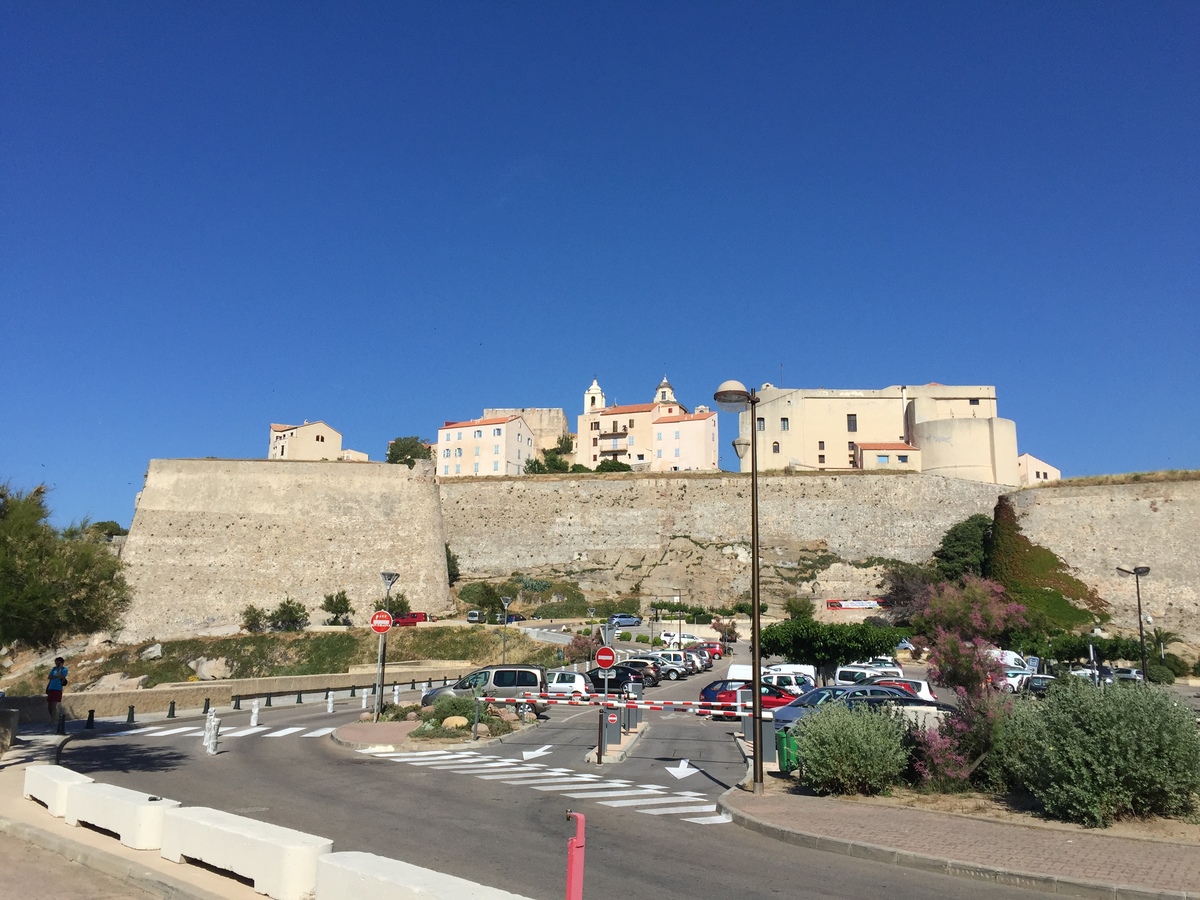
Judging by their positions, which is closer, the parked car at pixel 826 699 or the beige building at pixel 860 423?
the parked car at pixel 826 699

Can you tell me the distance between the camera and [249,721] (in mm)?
23844

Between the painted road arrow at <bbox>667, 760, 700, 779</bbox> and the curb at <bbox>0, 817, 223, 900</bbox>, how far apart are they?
9.37 meters

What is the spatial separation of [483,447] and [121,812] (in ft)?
303

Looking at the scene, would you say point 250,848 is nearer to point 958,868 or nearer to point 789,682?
point 958,868

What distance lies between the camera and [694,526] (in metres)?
70.6

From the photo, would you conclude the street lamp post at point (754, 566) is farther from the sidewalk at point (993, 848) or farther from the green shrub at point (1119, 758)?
the green shrub at point (1119, 758)

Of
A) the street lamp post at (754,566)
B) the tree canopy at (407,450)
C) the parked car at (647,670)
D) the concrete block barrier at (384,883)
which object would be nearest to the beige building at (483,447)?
the tree canopy at (407,450)

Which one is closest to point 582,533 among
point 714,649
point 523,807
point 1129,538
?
point 714,649

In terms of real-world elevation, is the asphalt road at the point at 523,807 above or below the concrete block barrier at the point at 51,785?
below

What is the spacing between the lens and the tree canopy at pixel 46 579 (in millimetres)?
12891

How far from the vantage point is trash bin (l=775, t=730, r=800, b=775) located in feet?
43.9

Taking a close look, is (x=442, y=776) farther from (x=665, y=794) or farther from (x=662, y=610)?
(x=662, y=610)

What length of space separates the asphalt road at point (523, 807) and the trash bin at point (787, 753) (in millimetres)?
867

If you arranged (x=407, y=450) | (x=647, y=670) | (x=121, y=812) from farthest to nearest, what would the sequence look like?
1. (x=407, y=450)
2. (x=647, y=670)
3. (x=121, y=812)
